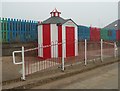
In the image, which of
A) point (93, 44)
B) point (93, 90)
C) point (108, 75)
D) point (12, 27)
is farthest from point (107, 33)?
point (93, 90)

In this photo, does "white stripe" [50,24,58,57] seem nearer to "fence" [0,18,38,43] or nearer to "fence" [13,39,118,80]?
"fence" [13,39,118,80]

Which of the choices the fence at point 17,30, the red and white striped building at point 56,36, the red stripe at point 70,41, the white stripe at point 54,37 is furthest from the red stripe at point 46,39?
the fence at point 17,30

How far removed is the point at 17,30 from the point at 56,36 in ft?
8.08

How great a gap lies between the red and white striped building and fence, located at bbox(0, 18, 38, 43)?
3.89 feet

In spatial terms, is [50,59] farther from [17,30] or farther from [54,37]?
[17,30]

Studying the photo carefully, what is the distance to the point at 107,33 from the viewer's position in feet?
63.8

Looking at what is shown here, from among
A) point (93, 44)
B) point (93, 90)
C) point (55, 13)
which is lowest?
point (93, 90)

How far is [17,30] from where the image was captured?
1123cm

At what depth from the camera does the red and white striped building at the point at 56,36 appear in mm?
10297

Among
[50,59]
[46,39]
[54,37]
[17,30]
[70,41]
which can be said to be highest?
[17,30]

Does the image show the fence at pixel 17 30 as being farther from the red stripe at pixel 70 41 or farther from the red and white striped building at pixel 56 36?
the red stripe at pixel 70 41

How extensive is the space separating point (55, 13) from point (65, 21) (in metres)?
1.05

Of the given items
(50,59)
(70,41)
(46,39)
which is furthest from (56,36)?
(50,59)

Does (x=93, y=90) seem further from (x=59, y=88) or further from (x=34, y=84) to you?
(x=34, y=84)
